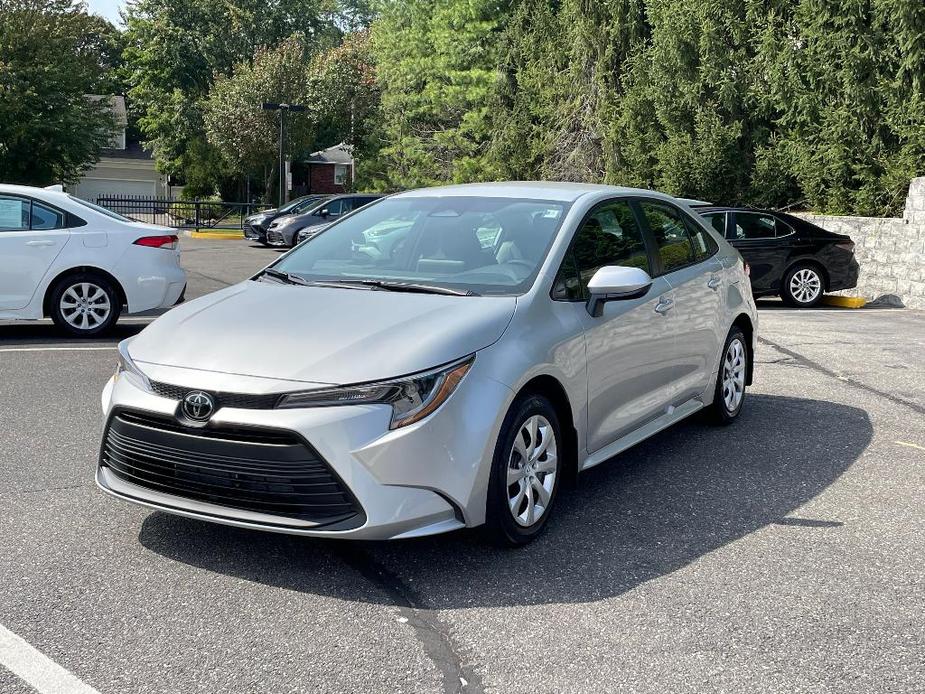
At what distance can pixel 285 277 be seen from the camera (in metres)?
5.69

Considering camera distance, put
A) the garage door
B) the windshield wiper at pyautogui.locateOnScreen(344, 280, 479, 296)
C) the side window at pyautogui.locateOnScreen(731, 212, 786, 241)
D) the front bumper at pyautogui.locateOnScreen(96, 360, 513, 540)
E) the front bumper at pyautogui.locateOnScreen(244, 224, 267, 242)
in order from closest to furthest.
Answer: the front bumper at pyautogui.locateOnScreen(96, 360, 513, 540)
the windshield wiper at pyautogui.locateOnScreen(344, 280, 479, 296)
the side window at pyautogui.locateOnScreen(731, 212, 786, 241)
the front bumper at pyautogui.locateOnScreen(244, 224, 267, 242)
the garage door

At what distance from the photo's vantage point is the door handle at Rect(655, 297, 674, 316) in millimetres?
6125

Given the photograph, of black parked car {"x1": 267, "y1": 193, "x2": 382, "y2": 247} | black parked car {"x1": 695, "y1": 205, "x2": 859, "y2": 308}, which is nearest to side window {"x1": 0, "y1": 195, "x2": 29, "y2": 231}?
black parked car {"x1": 695, "y1": 205, "x2": 859, "y2": 308}

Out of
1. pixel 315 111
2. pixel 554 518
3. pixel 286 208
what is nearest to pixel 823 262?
pixel 554 518

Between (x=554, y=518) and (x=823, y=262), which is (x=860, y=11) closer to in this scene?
(x=823, y=262)

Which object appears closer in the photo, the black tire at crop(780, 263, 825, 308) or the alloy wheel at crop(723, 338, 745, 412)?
the alloy wheel at crop(723, 338, 745, 412)

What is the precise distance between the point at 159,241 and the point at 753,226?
8819 mm

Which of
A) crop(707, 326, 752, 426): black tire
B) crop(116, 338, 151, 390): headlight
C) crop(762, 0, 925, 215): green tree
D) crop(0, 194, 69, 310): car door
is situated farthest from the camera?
crop(762, 0, 925, 215): green tree

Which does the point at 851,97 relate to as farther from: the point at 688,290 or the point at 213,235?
the point at 213,235

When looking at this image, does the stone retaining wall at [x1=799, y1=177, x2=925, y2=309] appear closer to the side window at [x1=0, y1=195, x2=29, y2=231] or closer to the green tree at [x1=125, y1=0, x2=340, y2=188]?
the side window at [x1=0, y1=195, x2=29, y2=231]

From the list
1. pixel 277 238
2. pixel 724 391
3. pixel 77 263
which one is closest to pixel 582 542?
pixel 724 391

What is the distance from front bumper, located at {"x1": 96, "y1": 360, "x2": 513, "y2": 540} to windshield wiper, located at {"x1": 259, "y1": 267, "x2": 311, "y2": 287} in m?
1.20

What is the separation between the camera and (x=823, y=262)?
637 inches

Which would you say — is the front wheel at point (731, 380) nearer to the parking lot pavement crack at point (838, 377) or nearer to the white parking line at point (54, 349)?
the parking lot pavement crack at point (838, 377)
